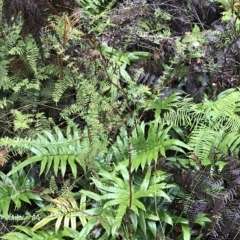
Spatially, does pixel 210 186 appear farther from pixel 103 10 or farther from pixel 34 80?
pixel 103 10

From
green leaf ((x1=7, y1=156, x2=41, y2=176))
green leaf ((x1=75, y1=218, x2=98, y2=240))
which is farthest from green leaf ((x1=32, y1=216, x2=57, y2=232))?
green leaf ((x1=7, y1=156, x2=41, y2=176))

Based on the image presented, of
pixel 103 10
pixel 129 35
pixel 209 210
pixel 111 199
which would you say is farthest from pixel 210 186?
pixel 103 10

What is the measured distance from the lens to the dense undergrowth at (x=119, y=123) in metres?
1.97

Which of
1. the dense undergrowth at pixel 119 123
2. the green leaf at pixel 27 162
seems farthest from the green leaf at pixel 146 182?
the green leaf at pixel 27 162

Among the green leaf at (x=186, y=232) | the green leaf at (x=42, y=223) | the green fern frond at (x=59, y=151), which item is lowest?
the green leaf at (x=186, y=232)

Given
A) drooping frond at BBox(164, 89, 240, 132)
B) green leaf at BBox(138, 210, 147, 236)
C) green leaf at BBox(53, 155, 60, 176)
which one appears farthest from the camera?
drooping frond at BBox(164, 89, 240, 132)

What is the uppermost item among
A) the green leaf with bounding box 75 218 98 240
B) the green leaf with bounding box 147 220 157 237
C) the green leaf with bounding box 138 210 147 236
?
the green leaf with bounding box 75 218 98 240

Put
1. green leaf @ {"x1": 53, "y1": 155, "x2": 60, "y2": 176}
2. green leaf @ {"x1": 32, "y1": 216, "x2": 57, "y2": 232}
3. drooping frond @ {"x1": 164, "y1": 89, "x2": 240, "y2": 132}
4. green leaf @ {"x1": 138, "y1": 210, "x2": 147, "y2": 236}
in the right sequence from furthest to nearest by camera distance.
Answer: drooping frond @ {"x1": 164, "y1": 89, "x2": 240, "y2": 132} → green leaf @ {"x1": 53, "y1": 155, "x2": 60, "y2": 176} → green leaf @ {"x1": 32, "y1": 216, "x2": 57, "y2": 232} → green leaf @ {"x1": 138, "y1": 210, "x2": 147, "y2": 236}

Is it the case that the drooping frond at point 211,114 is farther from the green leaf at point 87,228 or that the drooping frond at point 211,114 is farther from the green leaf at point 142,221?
the green leaf at point 87,228

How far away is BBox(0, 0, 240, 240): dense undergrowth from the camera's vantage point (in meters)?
1.97

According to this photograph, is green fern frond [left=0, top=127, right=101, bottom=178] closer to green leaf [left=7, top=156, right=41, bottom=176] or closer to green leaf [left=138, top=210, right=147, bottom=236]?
green leaf [left=7, top=156, right=41, bottom=176]

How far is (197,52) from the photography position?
2684 millimetres

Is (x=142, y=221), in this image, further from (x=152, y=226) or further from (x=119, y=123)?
(x=119, y=123)

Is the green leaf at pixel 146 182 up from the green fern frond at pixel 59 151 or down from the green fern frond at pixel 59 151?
down
